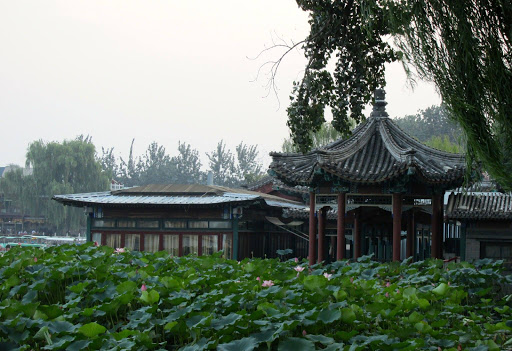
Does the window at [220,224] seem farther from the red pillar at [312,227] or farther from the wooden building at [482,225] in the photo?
the red pillar at [312,227]

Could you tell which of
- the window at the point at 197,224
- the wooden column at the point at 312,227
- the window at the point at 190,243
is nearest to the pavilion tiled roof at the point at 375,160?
the wooden column at the point at 312,227

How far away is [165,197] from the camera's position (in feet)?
74.8

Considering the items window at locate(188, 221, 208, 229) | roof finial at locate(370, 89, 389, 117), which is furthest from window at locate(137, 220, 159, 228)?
roof finial at locate(370, 89, 389, 117)

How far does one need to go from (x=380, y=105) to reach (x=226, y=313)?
33.3ft

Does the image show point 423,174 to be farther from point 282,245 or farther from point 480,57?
point 282,245

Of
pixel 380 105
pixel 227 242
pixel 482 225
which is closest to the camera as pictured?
pixel 380 105

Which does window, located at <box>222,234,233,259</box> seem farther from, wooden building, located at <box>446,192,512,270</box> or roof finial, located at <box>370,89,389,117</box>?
roof finial, located at <box>370,89,389,117</box>

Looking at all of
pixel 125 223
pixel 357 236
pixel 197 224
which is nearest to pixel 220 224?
pixel 197 224

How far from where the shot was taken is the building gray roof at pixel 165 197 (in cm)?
2167

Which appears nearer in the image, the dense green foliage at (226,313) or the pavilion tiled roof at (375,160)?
the dense green foliage at (226,313)

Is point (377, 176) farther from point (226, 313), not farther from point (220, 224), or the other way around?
point (220, 224)

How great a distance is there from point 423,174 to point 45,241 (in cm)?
3209

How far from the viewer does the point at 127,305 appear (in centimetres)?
694

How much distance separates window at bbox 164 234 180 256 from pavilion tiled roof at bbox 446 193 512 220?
8116 millimetres
